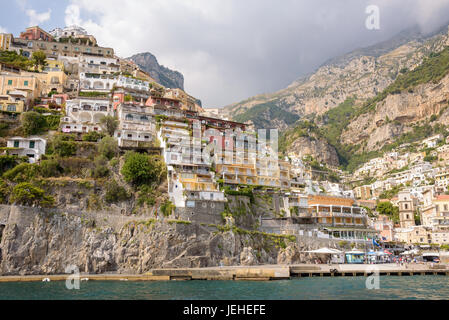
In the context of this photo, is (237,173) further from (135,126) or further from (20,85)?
(20,85)

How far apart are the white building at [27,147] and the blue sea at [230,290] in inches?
790

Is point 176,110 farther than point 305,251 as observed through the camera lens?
Yes

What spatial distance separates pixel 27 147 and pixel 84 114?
14039mm

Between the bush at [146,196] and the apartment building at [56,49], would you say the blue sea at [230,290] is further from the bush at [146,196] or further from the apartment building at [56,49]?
the apartment building at [56,49]

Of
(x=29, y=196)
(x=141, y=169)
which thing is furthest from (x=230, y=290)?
(x=29, y=196)

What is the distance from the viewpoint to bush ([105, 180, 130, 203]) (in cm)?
4862

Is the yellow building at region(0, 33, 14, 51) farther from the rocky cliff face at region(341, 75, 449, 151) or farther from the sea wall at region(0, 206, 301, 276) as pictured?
the rocky cliff face at region(341, 75, 449, 151)

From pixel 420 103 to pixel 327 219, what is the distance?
4216 inches

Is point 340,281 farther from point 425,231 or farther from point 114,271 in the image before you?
point 425,231

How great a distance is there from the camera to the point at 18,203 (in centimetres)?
4275

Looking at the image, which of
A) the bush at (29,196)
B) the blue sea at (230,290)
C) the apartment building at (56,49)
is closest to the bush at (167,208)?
the blue sea at (230,290)

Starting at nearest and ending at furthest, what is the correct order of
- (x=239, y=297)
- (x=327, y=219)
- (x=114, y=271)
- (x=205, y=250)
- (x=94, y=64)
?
(x=239, y=297)
(x=114, y=271)
(x=205, y=250)
(x=327, y=219)
(x=94, y=64)

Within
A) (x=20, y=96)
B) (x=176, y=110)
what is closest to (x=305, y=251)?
(x=176, y=110)

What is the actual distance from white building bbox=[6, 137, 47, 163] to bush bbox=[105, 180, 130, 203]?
421 inches
